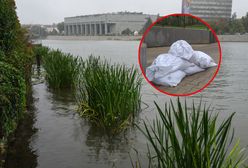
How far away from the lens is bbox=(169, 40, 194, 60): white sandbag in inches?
65.3

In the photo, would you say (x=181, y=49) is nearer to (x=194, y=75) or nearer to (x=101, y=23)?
(x=194, y=75)

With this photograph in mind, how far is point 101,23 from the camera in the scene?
8988 centimetres

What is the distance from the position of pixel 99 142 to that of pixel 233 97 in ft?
18.5

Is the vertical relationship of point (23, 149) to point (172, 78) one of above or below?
below

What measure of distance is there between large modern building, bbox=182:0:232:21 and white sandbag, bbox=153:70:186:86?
640mm

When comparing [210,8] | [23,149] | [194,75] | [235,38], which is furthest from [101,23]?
[194,75]

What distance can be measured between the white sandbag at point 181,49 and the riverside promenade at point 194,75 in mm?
34

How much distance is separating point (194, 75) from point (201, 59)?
11cm

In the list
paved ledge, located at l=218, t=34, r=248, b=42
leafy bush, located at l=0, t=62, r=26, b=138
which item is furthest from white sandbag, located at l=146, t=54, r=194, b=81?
paved ledge, located at l=218, t=34, r=248, b=42

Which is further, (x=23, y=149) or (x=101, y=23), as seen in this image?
(x=101, y=23)

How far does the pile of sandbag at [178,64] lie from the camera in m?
1.67

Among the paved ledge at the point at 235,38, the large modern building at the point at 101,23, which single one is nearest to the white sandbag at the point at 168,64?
the paved ledge at the point at 235,38

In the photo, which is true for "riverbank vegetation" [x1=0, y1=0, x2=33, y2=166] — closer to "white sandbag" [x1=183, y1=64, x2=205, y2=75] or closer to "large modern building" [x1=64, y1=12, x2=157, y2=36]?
"white sandbag" [x1=183, y1=64, x2=205, y2=75]

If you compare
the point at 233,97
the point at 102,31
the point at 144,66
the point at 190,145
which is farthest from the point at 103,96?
the point at 102,31
